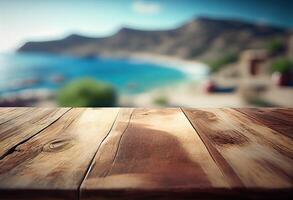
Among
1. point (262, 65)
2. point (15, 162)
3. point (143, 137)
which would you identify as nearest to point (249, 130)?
point (143, 137)

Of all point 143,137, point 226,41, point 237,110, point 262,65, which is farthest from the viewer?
point 226,41

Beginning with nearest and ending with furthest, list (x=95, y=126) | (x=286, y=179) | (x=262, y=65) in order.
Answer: (x=286, y=179), (x=95, y=126), (x=262, y=65)

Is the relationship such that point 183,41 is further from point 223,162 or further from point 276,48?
point 223,162

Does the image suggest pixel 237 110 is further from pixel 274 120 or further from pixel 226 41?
pixel 226 41

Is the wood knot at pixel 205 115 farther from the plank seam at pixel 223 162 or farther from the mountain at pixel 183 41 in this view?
the mountain at pixel 183 41

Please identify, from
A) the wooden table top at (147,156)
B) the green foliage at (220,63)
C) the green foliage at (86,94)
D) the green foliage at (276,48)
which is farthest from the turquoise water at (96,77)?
the wooden table top at (147,156)
